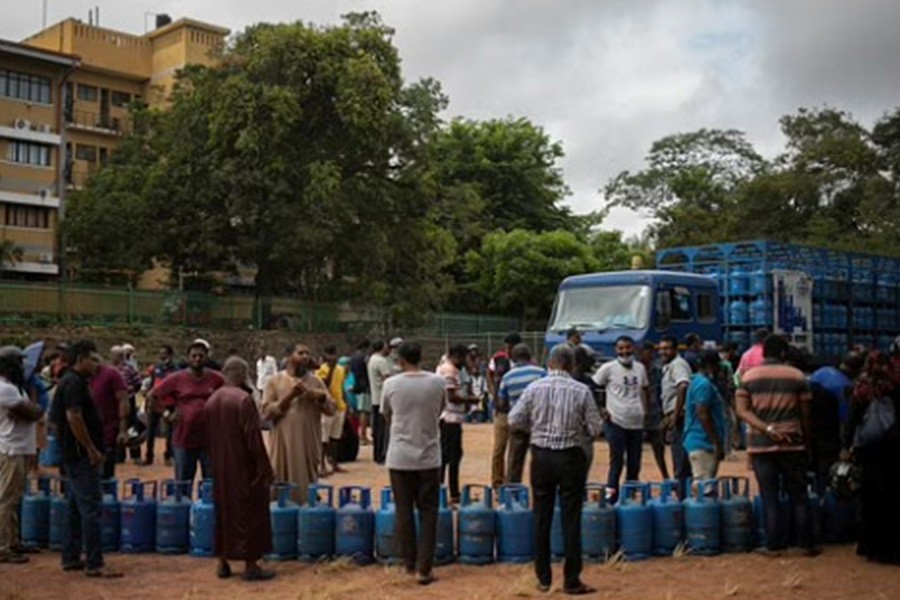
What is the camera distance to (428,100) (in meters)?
38.1

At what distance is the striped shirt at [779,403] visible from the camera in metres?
9.20

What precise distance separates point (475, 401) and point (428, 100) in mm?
28089

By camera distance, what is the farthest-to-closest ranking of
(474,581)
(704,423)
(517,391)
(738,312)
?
1. (738,312)
2. (517,391)
3. (704,423)
4. (474,581)

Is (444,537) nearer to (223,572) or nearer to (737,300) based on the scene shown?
(223,572)

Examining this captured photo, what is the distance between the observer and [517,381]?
10961mm

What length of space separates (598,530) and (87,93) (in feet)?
150

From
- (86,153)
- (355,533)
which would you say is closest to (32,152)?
(86,153)

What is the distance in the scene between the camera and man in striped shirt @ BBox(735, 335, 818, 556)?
9203 millimetres

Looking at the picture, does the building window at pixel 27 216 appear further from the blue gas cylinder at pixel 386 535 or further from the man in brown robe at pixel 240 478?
the blue gas cylinder at pixel 386 535

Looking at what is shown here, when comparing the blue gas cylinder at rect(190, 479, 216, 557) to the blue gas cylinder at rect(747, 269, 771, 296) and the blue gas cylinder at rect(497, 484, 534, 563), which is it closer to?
the blue gas cylinder at rect(497, 484, 534, 563)

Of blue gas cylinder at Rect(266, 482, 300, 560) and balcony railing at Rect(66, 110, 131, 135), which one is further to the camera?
balcony railing at Rect(66, 110, 131, 135)

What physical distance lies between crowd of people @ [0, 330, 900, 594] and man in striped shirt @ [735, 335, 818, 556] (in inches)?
0.5

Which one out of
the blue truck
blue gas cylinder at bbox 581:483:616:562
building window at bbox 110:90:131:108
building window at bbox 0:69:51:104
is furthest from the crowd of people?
Answer: building window at bbox 110:90:131:108

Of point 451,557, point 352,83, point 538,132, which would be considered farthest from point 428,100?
point 451,557
